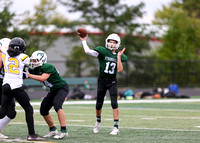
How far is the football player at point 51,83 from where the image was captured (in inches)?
291

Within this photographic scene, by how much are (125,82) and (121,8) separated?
7782mm

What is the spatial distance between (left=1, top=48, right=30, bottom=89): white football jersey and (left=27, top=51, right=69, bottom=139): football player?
21 centimetres

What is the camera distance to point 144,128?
28.5 feet

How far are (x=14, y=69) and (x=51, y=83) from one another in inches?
30.7

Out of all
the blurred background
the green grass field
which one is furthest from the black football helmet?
the blurred background

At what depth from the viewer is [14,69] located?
281 inches

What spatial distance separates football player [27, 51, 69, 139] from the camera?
7395 millimetres

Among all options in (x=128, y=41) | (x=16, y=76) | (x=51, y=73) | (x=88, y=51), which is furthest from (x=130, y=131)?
(x=128, y=41)

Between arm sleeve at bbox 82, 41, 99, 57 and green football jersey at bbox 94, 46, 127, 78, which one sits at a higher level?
arm sleeve at bbox 82, 41, 99, 57

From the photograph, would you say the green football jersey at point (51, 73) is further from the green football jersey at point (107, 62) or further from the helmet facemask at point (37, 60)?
the green football jersey at point (107, 62)

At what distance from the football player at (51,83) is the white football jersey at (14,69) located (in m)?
0.21

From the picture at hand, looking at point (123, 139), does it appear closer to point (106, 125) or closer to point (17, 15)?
point (106, 125)

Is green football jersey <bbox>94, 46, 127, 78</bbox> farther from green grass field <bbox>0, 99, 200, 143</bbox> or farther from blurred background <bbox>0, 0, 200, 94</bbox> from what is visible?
blurred background <bbox>0, 0, 200, 94</bbox>

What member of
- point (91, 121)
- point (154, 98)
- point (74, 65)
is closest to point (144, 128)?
point (91, 121)
